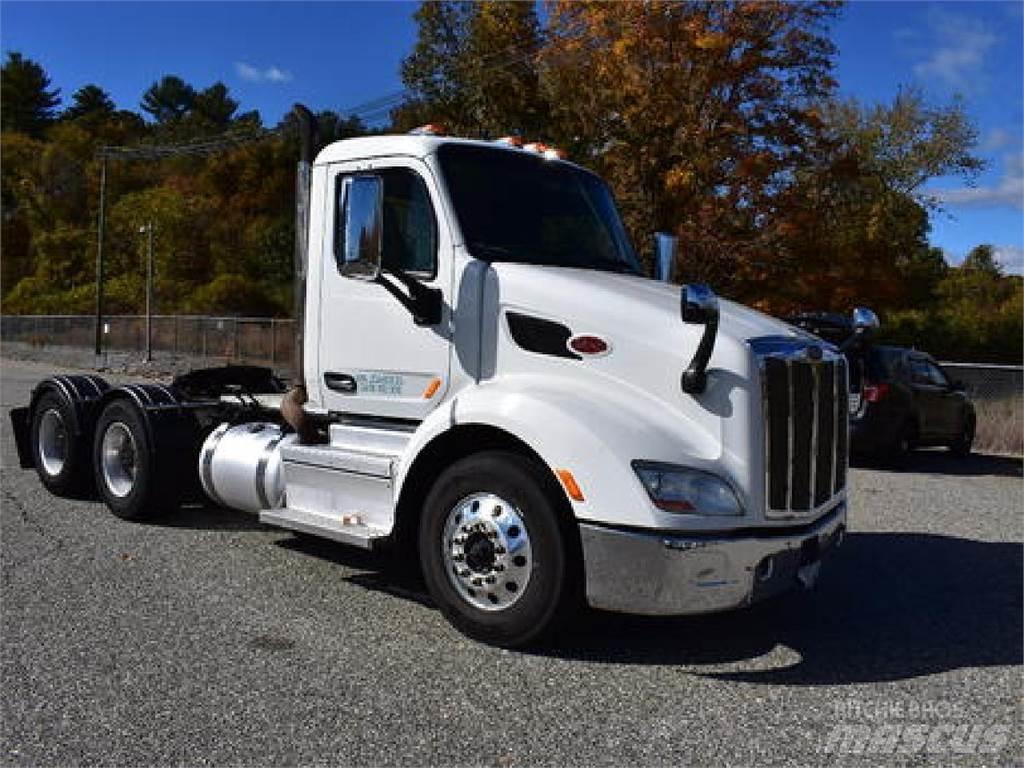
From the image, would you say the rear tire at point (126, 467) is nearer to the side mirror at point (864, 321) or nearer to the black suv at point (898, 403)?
the side mirror at point (864, 321)

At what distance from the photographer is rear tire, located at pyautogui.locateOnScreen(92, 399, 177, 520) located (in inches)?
299

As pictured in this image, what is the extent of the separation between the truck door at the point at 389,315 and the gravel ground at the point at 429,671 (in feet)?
3.83

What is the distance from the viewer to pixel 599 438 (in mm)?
4672

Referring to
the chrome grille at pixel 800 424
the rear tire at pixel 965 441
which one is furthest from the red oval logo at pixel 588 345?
the rear tire at pixel 965 441

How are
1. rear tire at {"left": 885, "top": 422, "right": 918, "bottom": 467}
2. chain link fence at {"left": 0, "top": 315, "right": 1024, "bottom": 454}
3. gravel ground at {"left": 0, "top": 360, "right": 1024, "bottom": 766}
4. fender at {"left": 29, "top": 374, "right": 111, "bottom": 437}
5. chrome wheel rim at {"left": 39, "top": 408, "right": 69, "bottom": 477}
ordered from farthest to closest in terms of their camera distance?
chain link fence at {"left": 0, "top": 315, "right": 1024, "bottom": 454} < rear tire at {"left": 885, "top": 422, "right": 918, "bottom": 467} < chrome wheel rim at {"left": 39, "top": 408, "right": 69, "bottom": 477} < fender at {"left": 29, "top": 374, "right": 111, "bottom": 437} < gravel ground at {"left": 0, "top": 360, "right": 1024, "bottom": 766}

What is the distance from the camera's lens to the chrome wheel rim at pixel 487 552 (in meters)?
4.94

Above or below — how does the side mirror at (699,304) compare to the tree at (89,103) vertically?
below

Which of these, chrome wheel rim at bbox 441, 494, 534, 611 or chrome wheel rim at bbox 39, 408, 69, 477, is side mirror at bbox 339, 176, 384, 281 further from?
chrome wheel rim at bbox 39, 408, 69, 477

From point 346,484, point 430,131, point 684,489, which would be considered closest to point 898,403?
point 430,131

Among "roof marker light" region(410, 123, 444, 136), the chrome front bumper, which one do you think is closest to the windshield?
"roof marker light" region(410, 123, 444, 136)

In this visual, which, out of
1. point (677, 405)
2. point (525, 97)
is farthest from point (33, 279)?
point (677, 405)

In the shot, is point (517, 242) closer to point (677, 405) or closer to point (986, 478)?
point (677, 405)

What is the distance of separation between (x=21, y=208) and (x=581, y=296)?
7227 cm

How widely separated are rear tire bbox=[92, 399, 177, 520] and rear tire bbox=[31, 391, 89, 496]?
261 mm
